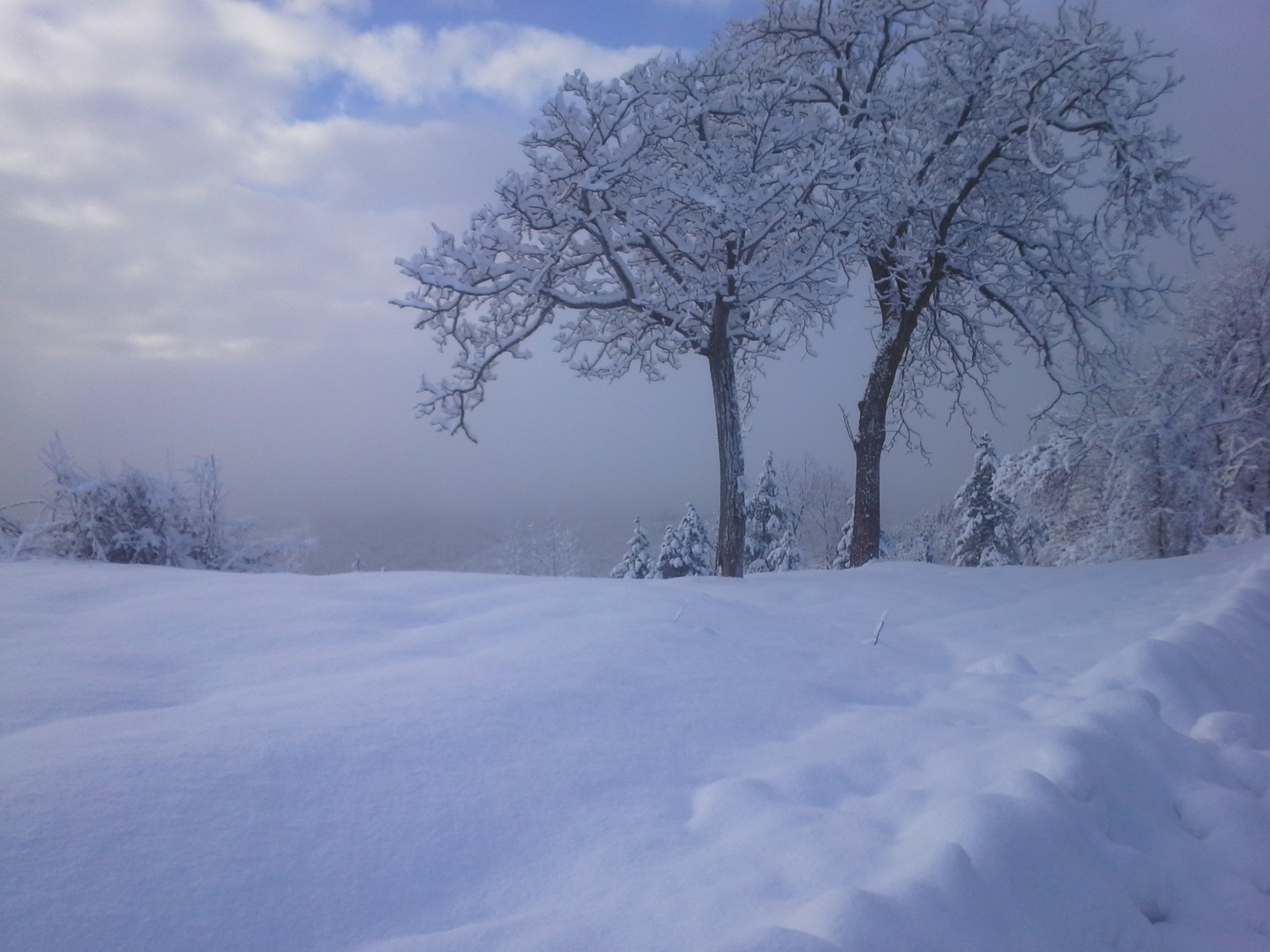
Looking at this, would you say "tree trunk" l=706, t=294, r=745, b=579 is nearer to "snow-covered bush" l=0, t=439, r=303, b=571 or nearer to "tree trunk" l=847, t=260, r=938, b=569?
"tree trunk" l=847, t=260, r=938, b=569

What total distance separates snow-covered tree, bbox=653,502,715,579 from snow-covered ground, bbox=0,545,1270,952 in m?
22.0

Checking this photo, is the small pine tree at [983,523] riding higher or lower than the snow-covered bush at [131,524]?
lower

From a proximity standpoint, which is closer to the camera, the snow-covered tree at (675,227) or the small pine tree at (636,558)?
the snow-covered tree at (675,227)

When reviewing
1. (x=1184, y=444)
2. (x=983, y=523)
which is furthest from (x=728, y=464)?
(x=983, y=523)

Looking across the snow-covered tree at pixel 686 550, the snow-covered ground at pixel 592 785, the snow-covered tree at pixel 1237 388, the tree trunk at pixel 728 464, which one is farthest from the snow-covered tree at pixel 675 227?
the snow-covered tree at pixel 686 550

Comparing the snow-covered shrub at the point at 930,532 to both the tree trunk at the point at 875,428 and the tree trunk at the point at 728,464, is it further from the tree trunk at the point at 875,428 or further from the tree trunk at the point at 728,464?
the tree trunk at the point at 728,464

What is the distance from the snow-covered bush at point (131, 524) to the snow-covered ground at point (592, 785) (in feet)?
10.3

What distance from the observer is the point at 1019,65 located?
10.0 metres

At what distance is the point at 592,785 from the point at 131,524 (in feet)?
23.2

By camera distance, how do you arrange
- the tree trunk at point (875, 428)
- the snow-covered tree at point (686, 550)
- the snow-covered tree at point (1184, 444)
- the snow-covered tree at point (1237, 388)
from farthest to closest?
1. the snow-covered tree at point (686, 550)
2. the snow-covered tree at point (1237, 388)
3. the snow-covered tree at point (1184, 444)
4. the tree trunk at point (875, 428)

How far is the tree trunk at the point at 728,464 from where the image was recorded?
9.87 m

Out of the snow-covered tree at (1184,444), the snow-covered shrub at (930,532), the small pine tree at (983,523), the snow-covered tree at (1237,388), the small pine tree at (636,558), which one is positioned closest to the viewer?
the snow-covered tree at (1184,444)

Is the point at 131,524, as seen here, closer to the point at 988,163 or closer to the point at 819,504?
the point at 988,163

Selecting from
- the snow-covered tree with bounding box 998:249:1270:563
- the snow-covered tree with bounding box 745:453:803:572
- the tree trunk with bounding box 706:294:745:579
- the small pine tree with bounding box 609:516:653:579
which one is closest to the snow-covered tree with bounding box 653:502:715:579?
the small pine tree with bounding box 609:516:653:579
